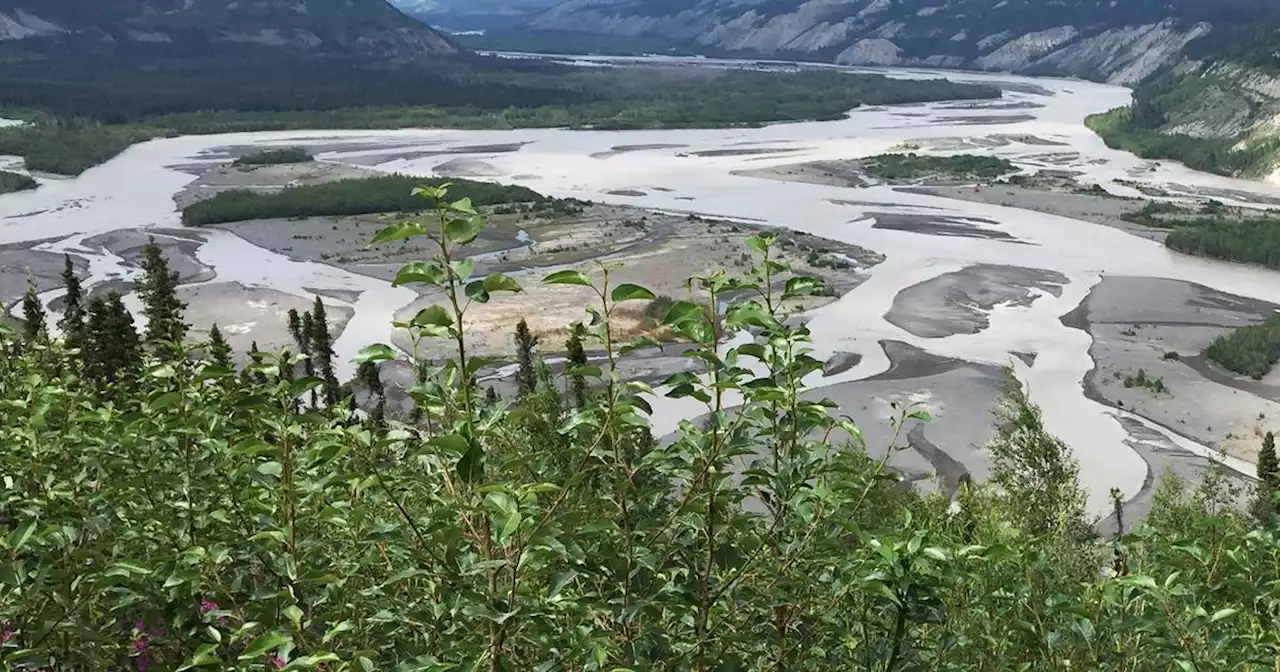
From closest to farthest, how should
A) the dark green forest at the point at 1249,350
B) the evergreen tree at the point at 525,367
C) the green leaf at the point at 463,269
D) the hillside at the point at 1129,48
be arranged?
the green leaf at the point at 463,269 → the evergreen tree at the point at 525,367 → the dark green forest at the point at 1249,350 → the hillside at the point at 1129,48

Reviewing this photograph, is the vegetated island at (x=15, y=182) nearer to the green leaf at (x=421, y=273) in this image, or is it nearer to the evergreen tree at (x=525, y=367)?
the evergreen tree at (x=525, y=367)

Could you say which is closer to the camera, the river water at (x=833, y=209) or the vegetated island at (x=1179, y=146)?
the river water at (x=833, y=209)

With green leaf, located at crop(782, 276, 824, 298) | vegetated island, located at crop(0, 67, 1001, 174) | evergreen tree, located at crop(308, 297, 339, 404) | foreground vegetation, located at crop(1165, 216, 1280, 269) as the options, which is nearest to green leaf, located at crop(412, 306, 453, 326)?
green leaf, located at crop(782, 276, 824, 298)

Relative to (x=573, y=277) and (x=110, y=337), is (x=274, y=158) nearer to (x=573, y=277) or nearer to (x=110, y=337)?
(x=110, y=337)

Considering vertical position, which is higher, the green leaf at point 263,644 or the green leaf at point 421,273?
the green leaf at point 421,273

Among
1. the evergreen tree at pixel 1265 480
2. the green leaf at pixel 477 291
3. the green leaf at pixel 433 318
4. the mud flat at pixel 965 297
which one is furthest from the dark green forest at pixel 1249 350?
the green leaf at pixel 433 318

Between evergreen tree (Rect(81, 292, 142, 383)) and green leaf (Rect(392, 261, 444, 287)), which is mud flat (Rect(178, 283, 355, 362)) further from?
green leaf (Rect(392, 261, 444, 287))
